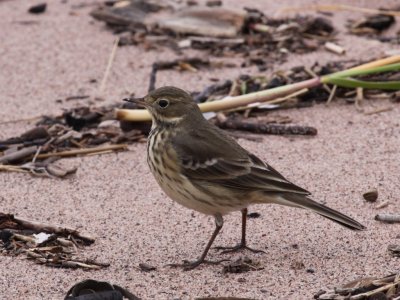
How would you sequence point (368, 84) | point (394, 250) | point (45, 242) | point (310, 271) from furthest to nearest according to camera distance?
point (368, 84)
point (45, 242)
point (394, 250)
point (310, 271)

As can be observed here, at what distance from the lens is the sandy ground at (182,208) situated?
561 cm

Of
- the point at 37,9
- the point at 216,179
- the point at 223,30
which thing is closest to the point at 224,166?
the point at 216,179

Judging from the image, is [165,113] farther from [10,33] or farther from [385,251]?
[10,33]

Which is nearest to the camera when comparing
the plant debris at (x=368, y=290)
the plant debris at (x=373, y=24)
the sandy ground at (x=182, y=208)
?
the plant debris at (x=368, y=290)

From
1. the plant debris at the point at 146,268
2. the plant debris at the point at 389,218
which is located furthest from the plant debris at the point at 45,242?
the plant debris at the point at 389,218

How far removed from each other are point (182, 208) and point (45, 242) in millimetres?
1159

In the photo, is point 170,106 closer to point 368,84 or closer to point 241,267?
point 241,267

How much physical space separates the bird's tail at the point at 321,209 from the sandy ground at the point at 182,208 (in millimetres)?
199

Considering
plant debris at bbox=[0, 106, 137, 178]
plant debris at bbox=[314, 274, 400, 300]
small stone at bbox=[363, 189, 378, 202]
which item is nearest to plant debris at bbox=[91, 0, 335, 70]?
plant debris at bbox=[0, 106, 137, 178]

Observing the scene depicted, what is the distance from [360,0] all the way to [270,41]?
1768 millimetres

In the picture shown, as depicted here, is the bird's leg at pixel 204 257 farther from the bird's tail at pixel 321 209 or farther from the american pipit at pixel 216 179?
the bird's tail at pixel 321 209

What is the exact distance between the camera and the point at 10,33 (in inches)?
424

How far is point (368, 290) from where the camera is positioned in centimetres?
518

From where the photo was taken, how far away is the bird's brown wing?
6035 millimetres
